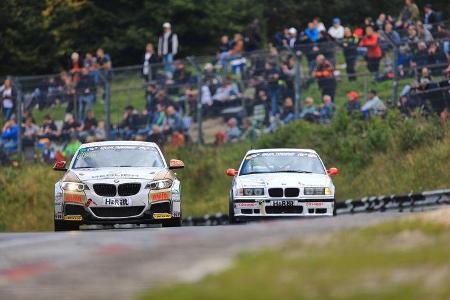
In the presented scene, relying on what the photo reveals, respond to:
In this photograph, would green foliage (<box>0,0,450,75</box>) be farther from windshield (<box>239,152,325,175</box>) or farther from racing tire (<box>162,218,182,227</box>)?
racing tire (<box>162,218,182,227</box>)

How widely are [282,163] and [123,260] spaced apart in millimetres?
13949

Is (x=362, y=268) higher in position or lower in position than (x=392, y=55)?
lower

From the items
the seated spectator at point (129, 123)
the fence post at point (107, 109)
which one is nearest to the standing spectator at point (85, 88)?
the fence post at point (107, 109)

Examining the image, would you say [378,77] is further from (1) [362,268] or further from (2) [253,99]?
(1) [362,268]

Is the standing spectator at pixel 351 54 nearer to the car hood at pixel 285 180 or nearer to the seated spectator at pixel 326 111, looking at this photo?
the seated spectator at pixel 326 111

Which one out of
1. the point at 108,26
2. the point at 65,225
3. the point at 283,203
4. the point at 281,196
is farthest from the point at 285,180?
the point at 108,26

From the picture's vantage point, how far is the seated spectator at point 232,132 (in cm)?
3622

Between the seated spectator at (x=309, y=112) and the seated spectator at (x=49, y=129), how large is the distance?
6.56 m

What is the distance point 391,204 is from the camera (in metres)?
28.2

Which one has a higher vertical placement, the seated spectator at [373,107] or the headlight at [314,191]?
the seated spectator at [373,107]

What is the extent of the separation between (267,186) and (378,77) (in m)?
11.1

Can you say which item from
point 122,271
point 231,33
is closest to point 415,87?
point 231,33

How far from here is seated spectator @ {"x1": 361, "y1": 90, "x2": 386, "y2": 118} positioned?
34781mm

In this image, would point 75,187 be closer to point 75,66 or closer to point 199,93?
point 199,93
